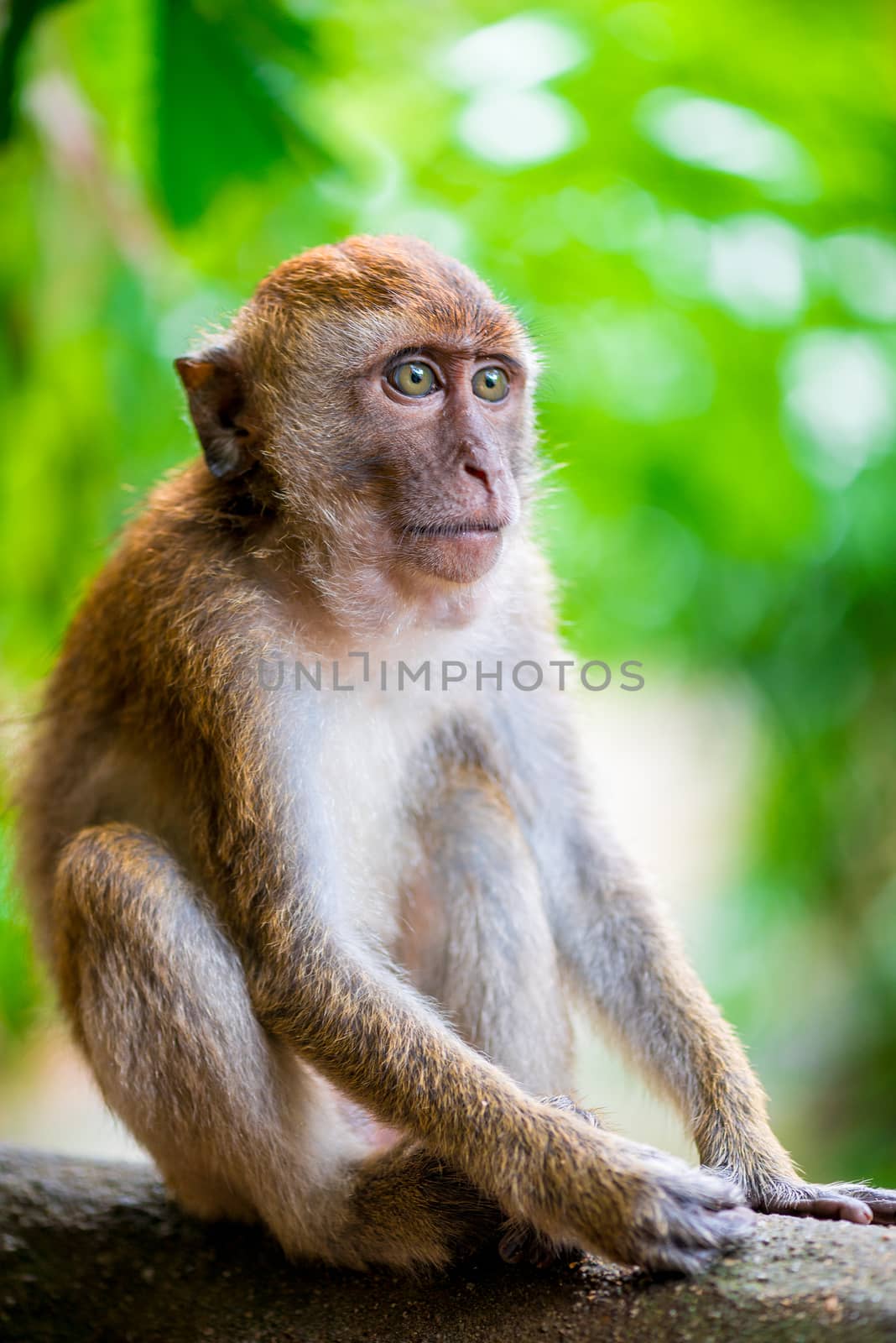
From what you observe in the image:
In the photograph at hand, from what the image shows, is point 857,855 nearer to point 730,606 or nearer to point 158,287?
point 730,606

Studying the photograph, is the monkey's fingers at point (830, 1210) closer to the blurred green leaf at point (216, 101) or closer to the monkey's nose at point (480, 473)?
the monkey's nose at point (480, 473)

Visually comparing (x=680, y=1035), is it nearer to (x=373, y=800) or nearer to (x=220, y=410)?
(x=373, y=800)

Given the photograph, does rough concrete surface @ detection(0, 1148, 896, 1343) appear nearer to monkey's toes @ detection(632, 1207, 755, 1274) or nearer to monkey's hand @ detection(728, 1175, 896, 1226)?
monkey's toes @ detection(632, 1207, 755, 1274)

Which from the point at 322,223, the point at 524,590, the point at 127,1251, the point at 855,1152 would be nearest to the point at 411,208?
the point at 322,223

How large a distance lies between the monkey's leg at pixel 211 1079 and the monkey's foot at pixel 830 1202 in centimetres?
85

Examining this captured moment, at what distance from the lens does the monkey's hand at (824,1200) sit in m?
3.83

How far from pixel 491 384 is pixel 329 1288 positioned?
9.92 ft

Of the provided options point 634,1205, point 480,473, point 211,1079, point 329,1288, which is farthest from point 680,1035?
point 480,473

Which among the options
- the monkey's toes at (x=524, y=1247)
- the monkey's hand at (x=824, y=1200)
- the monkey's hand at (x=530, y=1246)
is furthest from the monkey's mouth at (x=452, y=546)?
the monkey's hand at (x=824, y=1200)

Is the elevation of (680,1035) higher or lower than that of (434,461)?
lower

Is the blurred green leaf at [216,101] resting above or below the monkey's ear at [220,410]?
above

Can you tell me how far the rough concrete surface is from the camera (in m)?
3.27

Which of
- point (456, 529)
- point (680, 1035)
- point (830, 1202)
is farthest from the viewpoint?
point (680, 1035)

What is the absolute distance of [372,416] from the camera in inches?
172
